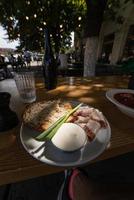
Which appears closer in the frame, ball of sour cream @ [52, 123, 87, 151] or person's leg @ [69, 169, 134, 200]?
ball of sour cream @ [52, 123, 87, 151]

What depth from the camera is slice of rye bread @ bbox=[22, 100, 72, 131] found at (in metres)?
0.58

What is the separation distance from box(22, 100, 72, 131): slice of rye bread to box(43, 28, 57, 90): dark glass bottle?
1.60 feet

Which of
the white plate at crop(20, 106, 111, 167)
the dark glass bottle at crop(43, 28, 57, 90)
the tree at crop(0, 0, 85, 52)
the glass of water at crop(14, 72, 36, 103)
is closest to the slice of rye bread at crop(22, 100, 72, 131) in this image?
the white plate at crop(20, 106, 111, 167)

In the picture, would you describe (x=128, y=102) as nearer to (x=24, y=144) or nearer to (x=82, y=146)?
(x=82, y=146)

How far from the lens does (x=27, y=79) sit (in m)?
0.91

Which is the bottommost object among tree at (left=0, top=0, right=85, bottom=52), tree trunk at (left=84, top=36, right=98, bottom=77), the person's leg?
the person's leg

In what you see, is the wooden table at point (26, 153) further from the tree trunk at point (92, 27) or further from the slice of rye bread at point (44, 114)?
the tree trunk at point (92, 27)

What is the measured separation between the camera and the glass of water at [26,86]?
908 mm

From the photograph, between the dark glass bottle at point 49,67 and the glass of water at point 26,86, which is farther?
the dark glass bottle at point 49,67

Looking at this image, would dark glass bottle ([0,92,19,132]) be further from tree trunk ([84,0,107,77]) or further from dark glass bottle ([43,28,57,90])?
tree trunk ([84,0,107,77])

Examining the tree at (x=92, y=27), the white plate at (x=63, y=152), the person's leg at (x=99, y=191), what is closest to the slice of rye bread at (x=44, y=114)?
the white plate at (x=63, y=152)

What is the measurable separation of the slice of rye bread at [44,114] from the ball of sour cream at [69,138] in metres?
0.08

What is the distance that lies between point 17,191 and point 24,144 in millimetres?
1062

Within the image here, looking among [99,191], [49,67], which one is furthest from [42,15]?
[99,191]
